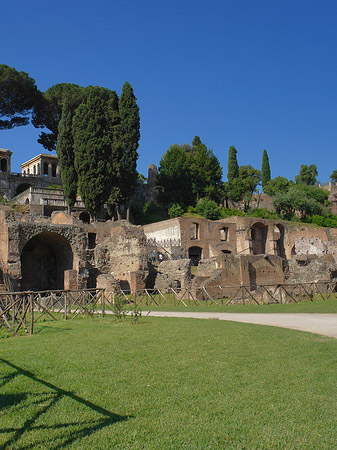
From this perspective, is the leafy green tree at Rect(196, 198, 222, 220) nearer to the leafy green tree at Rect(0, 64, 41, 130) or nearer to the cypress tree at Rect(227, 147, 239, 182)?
the cypress tree at Rect(227, 147, 239, 182)

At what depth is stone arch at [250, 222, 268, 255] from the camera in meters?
46.2

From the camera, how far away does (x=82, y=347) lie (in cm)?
842

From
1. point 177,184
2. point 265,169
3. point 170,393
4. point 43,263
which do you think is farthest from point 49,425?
point 265,169

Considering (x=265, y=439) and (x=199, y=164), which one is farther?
(x=199, y=164)

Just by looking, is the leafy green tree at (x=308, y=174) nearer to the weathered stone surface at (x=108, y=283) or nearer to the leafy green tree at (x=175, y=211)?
the leafy green tree at (x=175, y=211)

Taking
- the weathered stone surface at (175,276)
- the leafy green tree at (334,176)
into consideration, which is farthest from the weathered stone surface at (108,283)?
the leafy green tree at (334,176)

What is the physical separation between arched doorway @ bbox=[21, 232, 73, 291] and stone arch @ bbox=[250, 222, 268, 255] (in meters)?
24.1

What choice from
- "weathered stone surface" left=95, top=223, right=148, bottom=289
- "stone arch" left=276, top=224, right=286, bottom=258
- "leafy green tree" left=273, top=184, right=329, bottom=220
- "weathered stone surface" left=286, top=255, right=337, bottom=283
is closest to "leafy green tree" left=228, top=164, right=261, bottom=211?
"leafy green tree" left=273, top=184, right=329, bottom=220

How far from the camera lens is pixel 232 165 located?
68438 millimetres

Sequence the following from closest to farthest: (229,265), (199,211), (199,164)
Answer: (229,265) < (199,211) < (199,164)

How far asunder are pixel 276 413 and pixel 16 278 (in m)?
20.0

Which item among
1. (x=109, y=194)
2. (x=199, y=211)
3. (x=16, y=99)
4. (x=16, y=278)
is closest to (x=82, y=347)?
(x=16, y=278)

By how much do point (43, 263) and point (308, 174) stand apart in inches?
2325

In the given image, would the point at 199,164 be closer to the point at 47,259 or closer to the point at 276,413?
the point at 47,259
